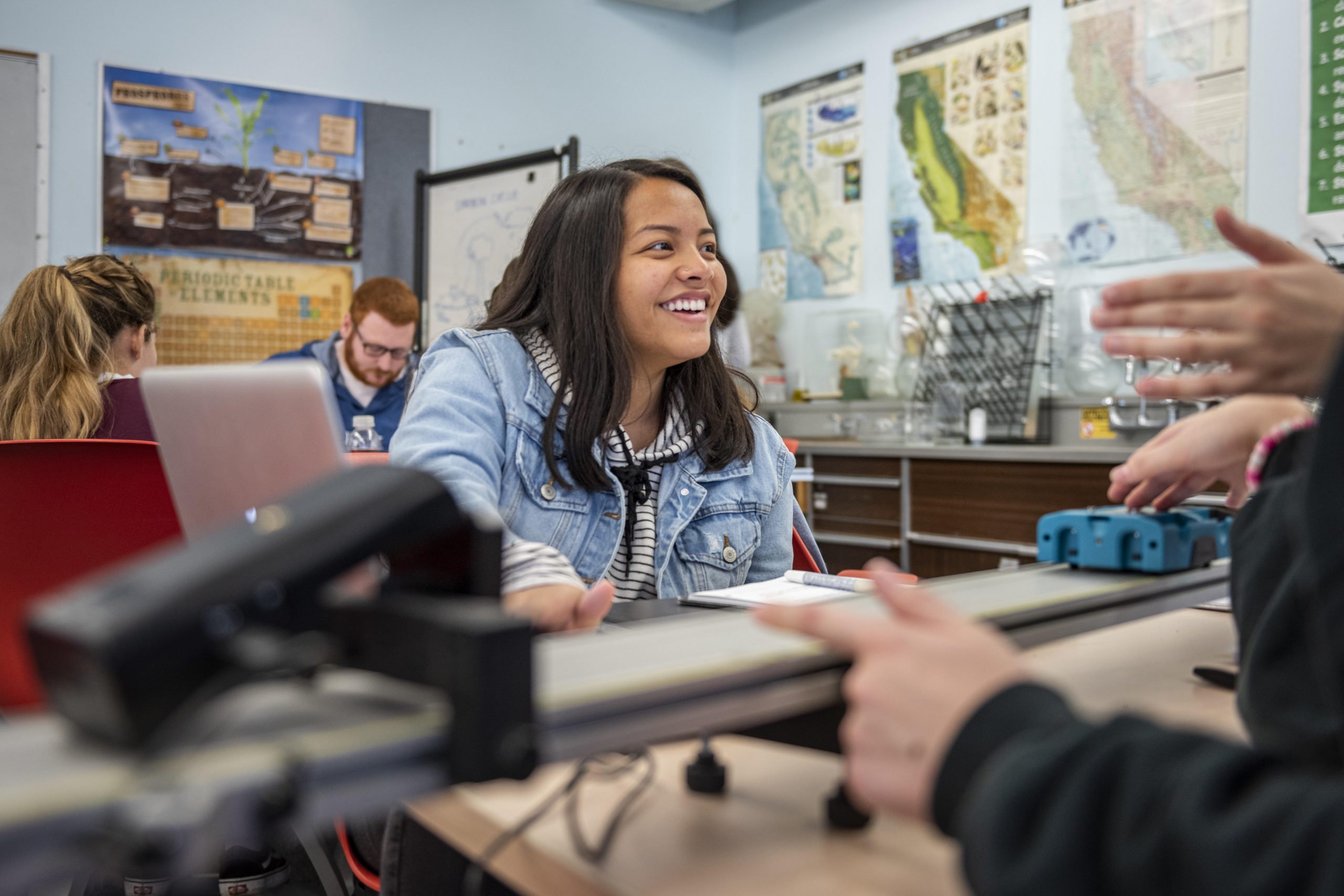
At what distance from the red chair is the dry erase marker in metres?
0.99

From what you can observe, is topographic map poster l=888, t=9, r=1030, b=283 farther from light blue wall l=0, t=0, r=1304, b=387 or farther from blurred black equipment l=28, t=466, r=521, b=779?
blurred black equipment l=28, t=466, r=521, b=779

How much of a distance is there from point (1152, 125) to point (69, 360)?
3.57 meters

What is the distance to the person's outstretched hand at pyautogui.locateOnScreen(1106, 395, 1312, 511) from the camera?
101cm

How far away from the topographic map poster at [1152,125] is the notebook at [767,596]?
3.01m

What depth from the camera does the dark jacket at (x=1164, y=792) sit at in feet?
1.43

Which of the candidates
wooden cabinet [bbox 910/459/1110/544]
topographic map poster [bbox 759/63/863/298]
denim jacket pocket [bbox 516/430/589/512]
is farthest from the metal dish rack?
denim jacket pocket [bbox 516/430/589/512]

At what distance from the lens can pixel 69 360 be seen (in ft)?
6.79

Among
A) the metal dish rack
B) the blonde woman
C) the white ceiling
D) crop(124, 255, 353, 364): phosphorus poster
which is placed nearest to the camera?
the blonde woman

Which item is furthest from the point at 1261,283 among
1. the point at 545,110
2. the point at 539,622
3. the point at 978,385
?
the point at 545,110

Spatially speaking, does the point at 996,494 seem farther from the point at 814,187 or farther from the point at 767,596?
the point at 767,596

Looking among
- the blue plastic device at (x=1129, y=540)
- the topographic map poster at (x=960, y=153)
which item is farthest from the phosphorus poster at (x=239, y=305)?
the blue plastic device at (x=1129, y=540)

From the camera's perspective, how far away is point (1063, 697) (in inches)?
21.3

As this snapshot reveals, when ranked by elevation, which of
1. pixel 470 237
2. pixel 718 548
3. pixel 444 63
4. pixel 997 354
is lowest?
pixel 718 548

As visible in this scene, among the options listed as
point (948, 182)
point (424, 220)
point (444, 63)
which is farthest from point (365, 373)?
point (948, 182)
